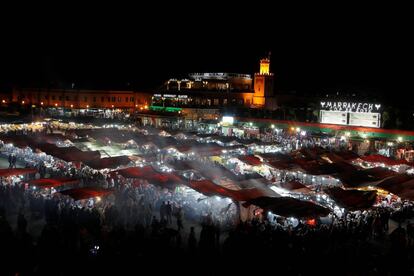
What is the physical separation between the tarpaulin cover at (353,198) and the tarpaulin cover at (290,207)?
983 mm

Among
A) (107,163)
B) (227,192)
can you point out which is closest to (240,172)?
(107,163)

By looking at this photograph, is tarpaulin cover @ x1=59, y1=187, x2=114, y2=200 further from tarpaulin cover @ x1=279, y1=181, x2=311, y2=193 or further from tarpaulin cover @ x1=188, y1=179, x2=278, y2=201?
tarpaulin cover @ x1=279, y1=181, x2=311, y2=193

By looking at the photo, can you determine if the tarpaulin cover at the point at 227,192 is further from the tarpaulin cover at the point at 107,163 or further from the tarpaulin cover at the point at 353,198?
the tarpaulin cover at the point at 107,163

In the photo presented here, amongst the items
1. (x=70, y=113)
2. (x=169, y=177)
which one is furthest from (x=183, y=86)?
(x=169, y=177)

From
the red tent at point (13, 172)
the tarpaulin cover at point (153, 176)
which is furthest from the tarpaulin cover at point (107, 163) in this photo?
the red tent at point (13, 172)

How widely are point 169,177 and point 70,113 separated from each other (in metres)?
34.1

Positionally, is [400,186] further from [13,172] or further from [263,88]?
[263,88]

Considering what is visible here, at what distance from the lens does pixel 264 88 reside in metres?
55.7

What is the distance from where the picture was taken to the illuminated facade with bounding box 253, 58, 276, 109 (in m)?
55.2

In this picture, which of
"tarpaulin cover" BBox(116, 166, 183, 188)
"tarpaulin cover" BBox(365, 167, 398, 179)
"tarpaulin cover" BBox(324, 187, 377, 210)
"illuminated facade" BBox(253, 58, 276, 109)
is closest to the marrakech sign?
"tarpaulin cover" BBox(365, 167, 398, 179)

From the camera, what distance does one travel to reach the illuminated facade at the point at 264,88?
181ft

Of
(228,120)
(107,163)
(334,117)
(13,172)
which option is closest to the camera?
(13,172)

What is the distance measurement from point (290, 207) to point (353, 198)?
6.81ft

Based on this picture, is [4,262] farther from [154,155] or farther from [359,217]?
[154,155]
